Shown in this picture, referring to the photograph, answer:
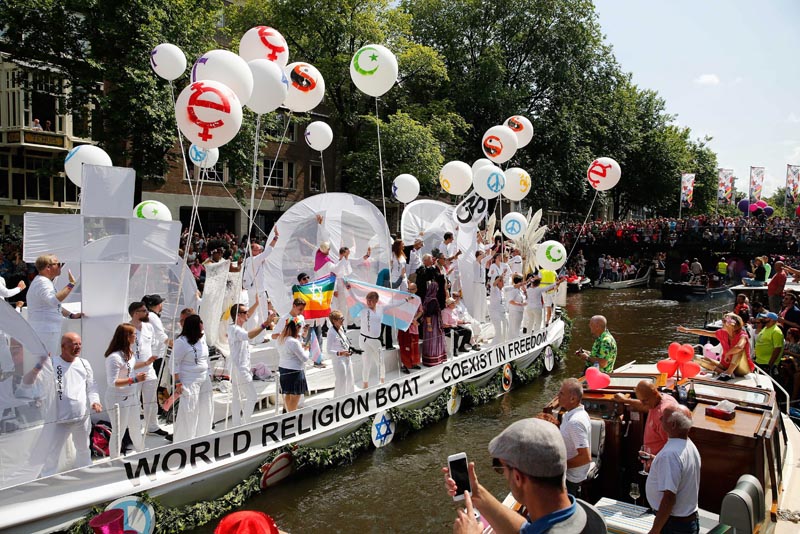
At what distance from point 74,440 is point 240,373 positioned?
225 cm

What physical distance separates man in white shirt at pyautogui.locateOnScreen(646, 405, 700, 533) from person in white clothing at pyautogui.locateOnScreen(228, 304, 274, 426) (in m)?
5.10

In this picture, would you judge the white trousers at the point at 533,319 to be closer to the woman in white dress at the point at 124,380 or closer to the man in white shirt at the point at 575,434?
the man in white shirt at the point at 575,434

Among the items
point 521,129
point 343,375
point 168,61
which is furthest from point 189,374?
point 521,129

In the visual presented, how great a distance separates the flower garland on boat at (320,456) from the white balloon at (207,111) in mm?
4301

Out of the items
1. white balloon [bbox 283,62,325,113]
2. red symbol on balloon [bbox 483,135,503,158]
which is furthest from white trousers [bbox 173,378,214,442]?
red symbol on balloon [bbox 483,135,503,158]

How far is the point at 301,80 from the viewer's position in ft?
35.8

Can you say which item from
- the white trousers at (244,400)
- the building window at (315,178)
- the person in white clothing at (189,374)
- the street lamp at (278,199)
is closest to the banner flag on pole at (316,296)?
the white trousers at (244,400)

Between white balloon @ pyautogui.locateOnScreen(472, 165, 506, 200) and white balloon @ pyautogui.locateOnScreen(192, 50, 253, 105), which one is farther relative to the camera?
white balloon @ pyautogui.locateOnScreen(472, 165, 506, 200)

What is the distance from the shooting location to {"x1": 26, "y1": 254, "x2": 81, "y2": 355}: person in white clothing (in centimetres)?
739

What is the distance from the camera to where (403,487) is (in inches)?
343

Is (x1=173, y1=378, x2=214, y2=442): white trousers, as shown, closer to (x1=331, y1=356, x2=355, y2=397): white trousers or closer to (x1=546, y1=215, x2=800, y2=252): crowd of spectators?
(x1=331, y1=356, x2=355, y2=397): white trousers

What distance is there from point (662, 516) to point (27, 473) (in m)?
5.76

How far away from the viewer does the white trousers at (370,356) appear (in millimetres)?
9742

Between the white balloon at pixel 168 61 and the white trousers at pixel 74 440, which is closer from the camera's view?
the white trousers at pixel 74 440
